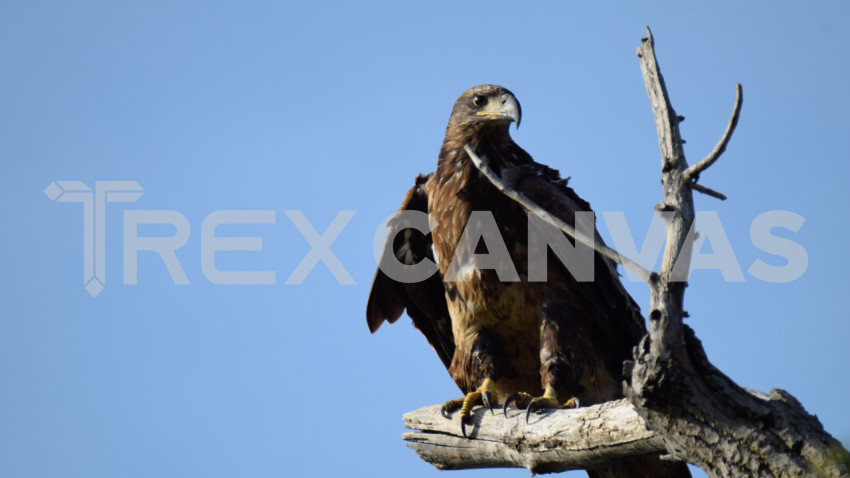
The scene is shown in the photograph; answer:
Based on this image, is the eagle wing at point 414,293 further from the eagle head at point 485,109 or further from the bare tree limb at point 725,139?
the bare tree limb at point 725,139

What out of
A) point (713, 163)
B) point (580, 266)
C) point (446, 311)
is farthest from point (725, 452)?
Answer: point (446, 311)

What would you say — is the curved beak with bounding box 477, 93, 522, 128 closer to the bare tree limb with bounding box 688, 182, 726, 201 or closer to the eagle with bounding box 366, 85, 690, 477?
the eagle with bounding box 366, 85, 690, 477

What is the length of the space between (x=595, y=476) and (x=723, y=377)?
8.38 ft

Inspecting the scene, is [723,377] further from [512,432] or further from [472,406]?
[472,406]

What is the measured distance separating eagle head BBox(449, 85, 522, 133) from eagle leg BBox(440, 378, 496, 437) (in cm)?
182

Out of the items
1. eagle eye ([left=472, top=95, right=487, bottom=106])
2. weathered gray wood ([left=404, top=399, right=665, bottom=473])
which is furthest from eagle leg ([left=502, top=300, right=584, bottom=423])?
eagle eye ([left=472, top=95, right=487, bottom=106])

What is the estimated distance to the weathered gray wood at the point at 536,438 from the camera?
4.01m

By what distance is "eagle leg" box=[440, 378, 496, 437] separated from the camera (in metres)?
Answer: 5.22

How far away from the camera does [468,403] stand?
5.38 metres

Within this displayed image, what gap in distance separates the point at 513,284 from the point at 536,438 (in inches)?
64.5

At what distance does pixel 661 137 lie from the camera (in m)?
3.16

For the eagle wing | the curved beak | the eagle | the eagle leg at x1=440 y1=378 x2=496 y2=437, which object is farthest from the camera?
the eagle wing

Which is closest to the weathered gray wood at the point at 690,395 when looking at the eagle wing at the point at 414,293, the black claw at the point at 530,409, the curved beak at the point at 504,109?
the black claw at the point at 530,409

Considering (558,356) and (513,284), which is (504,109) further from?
(558,356)
